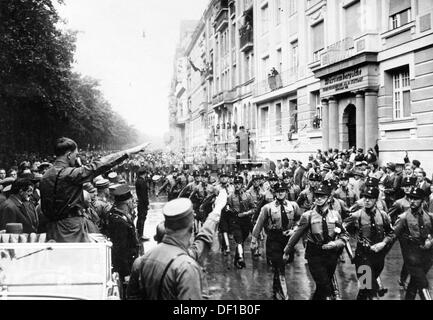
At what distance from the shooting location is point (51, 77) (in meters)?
17.3

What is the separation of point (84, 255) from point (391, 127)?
13.5m

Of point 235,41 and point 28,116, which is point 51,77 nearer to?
point 28,116

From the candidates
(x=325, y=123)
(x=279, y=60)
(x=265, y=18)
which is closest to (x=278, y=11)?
(x=265, y=18)

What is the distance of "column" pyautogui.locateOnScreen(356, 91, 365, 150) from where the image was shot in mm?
17984

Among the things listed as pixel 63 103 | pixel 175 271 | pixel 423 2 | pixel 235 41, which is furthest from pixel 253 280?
pixel 235 41

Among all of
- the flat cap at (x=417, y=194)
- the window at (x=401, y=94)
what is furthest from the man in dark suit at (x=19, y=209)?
the window at (x=401, y=94)

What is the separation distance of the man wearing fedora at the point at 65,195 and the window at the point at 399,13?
13599 mm

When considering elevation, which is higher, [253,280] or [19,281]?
[19,281]

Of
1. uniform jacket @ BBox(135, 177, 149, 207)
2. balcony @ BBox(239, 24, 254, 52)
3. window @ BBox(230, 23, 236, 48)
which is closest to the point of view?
uniform jacket @ BBox(135, 177, 149, 207)

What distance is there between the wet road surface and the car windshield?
10.1ft

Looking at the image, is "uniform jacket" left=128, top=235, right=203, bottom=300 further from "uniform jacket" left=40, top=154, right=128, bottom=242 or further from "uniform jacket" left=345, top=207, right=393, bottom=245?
"uniform jacket" left=345, top=207, right=393, bottom=245

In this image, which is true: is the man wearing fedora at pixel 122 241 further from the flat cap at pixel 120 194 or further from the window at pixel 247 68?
the window at pixel 247 68

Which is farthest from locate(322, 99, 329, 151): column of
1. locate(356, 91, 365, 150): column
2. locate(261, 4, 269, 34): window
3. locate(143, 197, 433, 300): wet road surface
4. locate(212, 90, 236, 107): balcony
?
locate(212, 90, 236, 107): balcony
